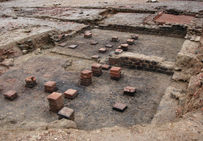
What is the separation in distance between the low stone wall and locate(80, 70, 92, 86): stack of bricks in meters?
1.32

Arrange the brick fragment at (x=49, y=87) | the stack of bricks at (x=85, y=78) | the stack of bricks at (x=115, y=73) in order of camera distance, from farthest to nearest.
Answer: the stack of bricks at (x=115, y=73) < the stack of bricks at (x=85, y=78) < the brick fragment at (x=49, y=87)

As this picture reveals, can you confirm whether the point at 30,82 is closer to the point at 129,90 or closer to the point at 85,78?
the point at 85,78

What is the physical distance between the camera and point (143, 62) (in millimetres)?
5977

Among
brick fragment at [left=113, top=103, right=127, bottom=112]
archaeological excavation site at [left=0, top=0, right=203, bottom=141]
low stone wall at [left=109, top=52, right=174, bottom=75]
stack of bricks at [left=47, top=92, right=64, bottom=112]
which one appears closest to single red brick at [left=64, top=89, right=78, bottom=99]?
archaeological excavation site at [left=0, top=0, right=203, bottom=141]

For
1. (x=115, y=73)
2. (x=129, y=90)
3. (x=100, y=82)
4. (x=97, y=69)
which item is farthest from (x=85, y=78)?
(x=129, y=90)

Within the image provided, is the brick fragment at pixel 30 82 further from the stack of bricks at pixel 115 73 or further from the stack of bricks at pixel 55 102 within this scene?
the stack of bricks at pixel 115 73

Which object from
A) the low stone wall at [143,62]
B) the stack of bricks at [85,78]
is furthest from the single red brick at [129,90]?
the low stone wall at [143,62]

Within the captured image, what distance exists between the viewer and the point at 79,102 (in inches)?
187

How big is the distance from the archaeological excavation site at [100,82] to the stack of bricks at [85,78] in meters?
0.03

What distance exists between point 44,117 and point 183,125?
2777 millimetres

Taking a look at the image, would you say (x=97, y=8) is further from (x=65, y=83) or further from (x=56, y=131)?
(x=56, y=131)

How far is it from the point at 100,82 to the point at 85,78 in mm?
474

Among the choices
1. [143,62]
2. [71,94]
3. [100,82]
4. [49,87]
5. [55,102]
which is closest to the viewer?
[55,102]

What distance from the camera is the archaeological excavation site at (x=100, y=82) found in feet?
9.79
